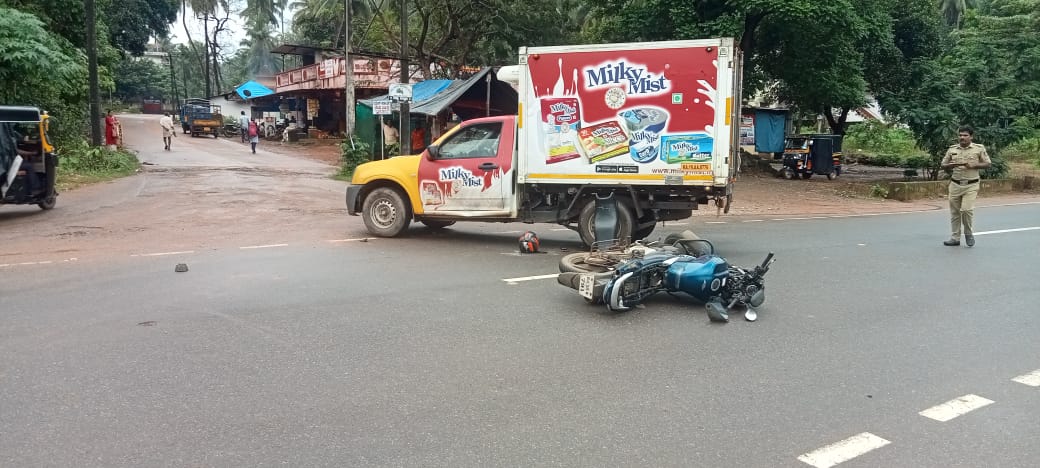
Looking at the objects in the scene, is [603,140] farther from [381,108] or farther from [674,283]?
[381,108]

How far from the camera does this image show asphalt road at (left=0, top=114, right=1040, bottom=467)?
12.5 feet

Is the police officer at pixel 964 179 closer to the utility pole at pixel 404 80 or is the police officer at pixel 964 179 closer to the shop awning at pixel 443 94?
the utility pole at pixel 404 80

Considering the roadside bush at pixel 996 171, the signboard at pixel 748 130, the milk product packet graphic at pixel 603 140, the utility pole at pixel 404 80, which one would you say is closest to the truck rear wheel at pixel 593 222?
the milk product packet graphic at pixel 603 140

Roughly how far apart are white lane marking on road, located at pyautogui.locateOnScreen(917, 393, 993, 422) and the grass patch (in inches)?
767

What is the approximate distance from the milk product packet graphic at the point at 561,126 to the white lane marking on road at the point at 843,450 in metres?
6.53

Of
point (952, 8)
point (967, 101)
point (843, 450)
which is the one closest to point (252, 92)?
point (967, 101)

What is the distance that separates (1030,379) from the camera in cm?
493

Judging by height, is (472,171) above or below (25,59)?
below

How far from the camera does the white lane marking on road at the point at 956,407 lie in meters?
4.25

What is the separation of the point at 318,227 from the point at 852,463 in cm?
1019

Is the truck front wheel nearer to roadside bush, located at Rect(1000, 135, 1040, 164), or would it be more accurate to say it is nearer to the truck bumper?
the truck bumper

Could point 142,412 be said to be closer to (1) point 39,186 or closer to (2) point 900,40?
(1) point 39,186

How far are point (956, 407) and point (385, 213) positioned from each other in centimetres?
817

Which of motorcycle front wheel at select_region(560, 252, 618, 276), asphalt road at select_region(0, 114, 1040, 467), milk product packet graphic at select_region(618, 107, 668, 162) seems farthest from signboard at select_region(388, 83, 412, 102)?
motorcycle front wheel at select_region(560, 252, 618, 276)
